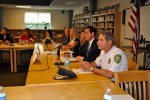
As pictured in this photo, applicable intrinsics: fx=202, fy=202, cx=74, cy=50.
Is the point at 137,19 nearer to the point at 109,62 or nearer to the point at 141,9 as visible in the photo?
the point at 141,9

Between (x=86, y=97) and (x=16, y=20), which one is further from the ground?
(x=16, y=20)

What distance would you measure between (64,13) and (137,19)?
32.7 feet

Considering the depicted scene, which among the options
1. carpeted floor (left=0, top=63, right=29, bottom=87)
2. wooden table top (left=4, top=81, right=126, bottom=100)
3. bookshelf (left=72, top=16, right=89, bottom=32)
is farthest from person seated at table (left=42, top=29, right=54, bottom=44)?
wooden table top (left=4, top=81, right=126, bottom=100)

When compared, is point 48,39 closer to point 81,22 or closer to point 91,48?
point 91,48

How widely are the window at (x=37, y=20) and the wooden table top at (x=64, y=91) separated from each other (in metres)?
13.0

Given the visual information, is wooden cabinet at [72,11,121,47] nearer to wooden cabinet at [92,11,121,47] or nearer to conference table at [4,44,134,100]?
wooden cabinet at [92,11,121,47]

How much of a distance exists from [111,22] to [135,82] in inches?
226

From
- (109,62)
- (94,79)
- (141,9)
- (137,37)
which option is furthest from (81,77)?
(141,9)

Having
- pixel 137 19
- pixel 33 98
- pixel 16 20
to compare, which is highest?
pixel 16 20

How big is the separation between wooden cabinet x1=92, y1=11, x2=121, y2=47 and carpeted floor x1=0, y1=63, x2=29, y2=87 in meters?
3.25

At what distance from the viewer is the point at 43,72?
250 centimetres

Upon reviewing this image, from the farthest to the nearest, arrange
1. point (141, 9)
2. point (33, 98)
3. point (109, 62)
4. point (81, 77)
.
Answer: point (141, 9) < point (109, 62) < point (81, 77) < point (33, 98)

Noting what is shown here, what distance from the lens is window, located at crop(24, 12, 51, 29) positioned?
47.6ft

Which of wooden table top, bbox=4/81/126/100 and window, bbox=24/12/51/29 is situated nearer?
wooden table top, bbox=4/81/126/100
